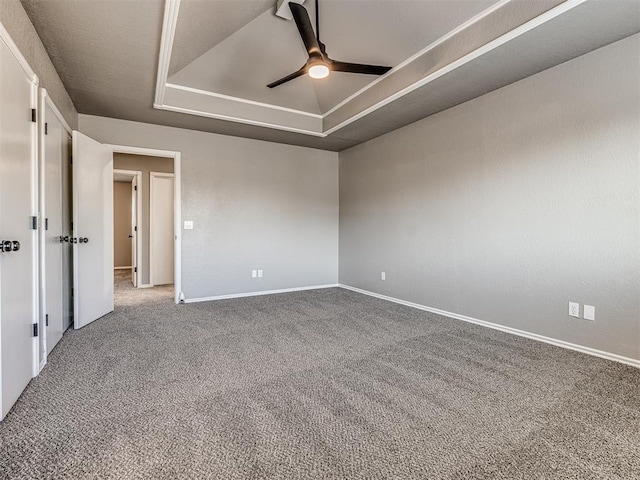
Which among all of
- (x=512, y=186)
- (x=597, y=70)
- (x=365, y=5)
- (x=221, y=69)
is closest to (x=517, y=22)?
(x=597, y=70)

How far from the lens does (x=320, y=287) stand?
5805 millimetres

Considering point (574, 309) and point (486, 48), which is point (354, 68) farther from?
point (574, 309)

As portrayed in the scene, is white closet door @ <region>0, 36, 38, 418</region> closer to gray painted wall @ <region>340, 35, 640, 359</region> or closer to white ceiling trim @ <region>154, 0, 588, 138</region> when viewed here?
white ceiling trim @ <region>154, 0, 588, 138</region>

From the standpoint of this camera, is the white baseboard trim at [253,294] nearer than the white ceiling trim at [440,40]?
No

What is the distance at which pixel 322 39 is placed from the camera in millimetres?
3377

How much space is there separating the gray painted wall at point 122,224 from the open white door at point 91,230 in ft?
16.5

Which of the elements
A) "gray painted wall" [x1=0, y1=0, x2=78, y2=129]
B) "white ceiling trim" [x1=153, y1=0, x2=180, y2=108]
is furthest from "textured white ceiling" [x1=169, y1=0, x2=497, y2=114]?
"gray painted wall" [x1=0, y1=0, x2=78, y2=129]

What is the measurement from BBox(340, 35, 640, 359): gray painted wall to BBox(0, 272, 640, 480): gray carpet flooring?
1.50ft

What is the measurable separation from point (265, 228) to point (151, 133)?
6.89 ft

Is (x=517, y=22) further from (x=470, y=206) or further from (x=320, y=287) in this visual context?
(x=320, y=287)

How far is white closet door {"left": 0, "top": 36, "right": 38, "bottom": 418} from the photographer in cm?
178

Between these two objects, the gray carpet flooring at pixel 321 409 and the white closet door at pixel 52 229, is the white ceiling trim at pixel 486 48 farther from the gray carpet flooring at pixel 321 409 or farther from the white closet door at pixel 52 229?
the white closet door at pixel 52 229

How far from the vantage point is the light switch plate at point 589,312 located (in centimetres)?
272

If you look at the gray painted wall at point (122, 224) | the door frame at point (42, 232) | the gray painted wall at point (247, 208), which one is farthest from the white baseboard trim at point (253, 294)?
the gray painted wall at point (122, 224)
